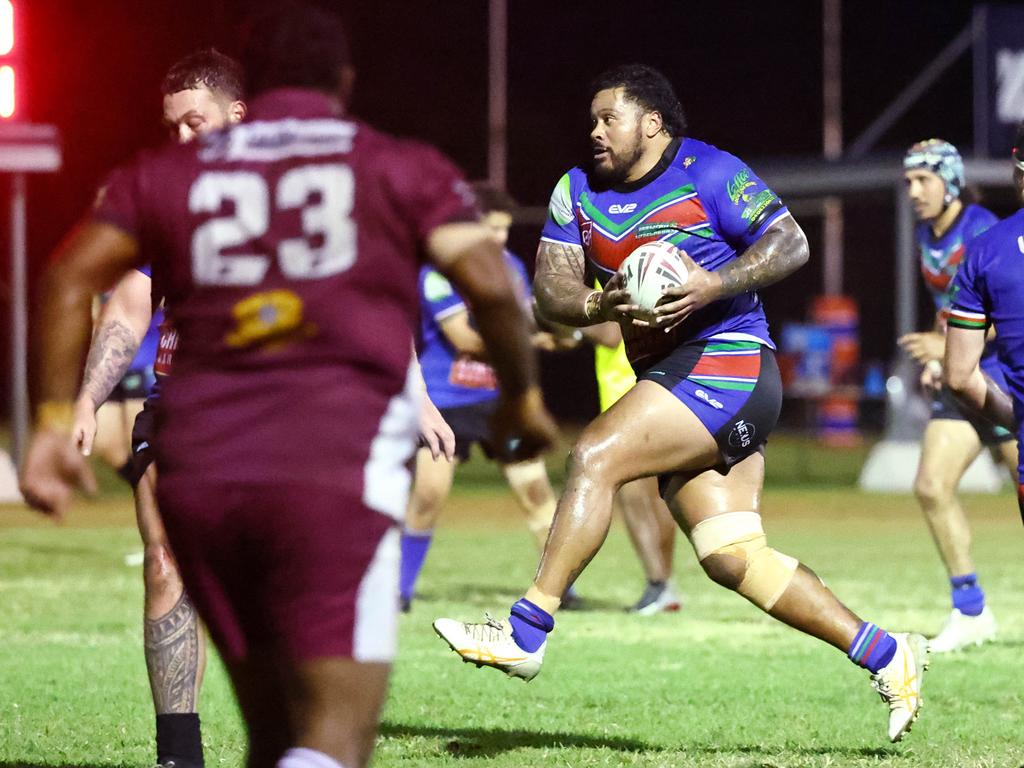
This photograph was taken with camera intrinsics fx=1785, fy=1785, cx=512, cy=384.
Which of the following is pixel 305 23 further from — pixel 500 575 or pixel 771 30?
pixel 771 30

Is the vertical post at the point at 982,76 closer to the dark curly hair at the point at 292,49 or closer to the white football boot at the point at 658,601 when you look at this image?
the white football boot at the point at 658,601

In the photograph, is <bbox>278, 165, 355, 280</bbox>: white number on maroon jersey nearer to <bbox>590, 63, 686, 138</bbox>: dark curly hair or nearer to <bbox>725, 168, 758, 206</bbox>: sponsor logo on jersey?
<bbox>725, 168, 758, 206</bbox>: sponsor logo on jersey

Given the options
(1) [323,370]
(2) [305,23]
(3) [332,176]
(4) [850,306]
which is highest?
(2) [305,23]

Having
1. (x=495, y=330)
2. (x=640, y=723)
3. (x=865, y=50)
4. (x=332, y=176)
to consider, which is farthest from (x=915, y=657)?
(x=865, y=50)

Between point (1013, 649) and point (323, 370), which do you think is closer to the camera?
point (323, 370)

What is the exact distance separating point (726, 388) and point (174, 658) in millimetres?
2047

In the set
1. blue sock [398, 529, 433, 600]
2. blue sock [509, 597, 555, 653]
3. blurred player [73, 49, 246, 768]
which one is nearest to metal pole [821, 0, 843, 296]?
blue sock [398, 529, 433, 600]

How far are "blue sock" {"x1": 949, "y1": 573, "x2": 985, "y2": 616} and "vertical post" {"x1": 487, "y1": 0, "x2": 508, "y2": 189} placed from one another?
76.5 feet

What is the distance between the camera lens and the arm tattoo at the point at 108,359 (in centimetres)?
568

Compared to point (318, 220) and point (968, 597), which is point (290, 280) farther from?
point (968, 597)

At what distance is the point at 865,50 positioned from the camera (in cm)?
3400

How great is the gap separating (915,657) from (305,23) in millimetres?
3504

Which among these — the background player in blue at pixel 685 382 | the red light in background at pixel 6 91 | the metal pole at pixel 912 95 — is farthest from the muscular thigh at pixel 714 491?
the metal pole at pixel 912 95

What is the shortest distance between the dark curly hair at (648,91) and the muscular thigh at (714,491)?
A: 1.21m
